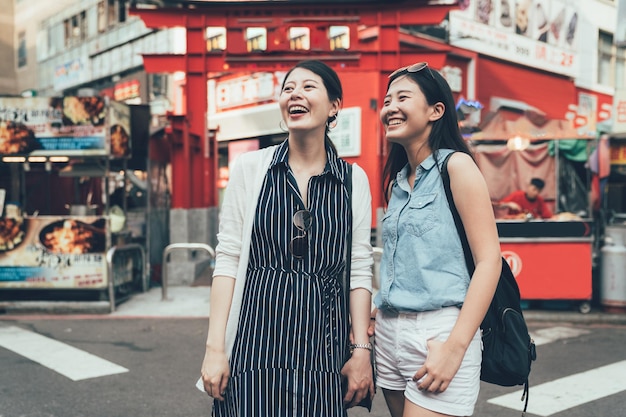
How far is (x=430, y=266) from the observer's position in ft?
6.55

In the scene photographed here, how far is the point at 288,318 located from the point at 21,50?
33296mm

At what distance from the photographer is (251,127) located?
17.7 m

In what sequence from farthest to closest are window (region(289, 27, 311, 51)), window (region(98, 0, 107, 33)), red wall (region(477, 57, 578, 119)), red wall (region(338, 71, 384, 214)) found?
window (region(98, 0, 107, 33)) < red wall (region(477, 57, 578, 119)) < window (region(289, 27, 311, 51)) < red wall (region(338, 71, 384, 214))

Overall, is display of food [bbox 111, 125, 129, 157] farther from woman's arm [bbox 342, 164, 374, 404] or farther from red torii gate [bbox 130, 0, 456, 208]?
woman's arm [bbox 342, 164, 374, 404]

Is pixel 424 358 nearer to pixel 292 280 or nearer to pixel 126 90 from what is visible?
pixel 292 280

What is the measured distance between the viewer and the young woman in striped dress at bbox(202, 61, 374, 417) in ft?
6.61

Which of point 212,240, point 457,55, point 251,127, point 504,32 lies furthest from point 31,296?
point 504,32

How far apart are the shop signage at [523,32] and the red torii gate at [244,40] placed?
217 inches

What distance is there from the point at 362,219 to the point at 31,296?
831cm

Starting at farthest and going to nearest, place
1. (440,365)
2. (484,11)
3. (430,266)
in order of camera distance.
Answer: (484,11) → (430,266) → (440,365)

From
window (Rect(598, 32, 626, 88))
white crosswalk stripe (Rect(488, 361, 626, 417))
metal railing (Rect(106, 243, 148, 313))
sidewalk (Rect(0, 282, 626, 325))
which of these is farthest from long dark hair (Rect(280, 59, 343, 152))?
window (Rect(598, 32, 626, 88))

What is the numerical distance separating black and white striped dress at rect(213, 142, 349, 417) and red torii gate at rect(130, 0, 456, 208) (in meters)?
9.49

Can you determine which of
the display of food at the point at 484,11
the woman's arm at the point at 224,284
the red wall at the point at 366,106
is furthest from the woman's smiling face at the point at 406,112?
the display of food at the point at 484,11

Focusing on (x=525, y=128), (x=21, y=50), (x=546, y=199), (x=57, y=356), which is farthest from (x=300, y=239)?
(x=21, y=50)
